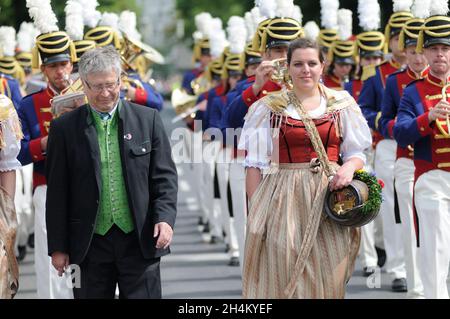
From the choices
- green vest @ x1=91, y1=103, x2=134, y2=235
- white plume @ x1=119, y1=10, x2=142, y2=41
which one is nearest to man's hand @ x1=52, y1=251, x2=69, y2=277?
green vest @ x1=91, y1=103, x2=134, y2=235

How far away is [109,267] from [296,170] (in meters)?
1.32

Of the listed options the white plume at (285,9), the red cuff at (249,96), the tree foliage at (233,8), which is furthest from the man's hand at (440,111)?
the tree foliage at (233,8)

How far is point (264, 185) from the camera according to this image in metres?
8.59

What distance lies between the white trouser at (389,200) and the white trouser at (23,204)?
4.37 metres

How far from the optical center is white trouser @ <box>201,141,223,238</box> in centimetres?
1711

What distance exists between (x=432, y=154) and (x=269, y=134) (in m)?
1.81

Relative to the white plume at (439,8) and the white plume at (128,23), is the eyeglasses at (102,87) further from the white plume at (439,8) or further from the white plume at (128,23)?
the white plume at (128,23)

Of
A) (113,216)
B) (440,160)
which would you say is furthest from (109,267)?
(440,160)

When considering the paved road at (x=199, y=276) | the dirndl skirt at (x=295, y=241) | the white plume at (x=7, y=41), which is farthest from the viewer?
the white plume at (x=7, y=41)

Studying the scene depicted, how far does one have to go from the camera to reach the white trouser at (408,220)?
1153cm

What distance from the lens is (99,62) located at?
310 inches

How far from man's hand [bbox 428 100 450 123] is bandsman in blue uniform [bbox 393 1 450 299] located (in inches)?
7.6

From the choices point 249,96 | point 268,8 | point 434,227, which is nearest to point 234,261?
point 268,8
